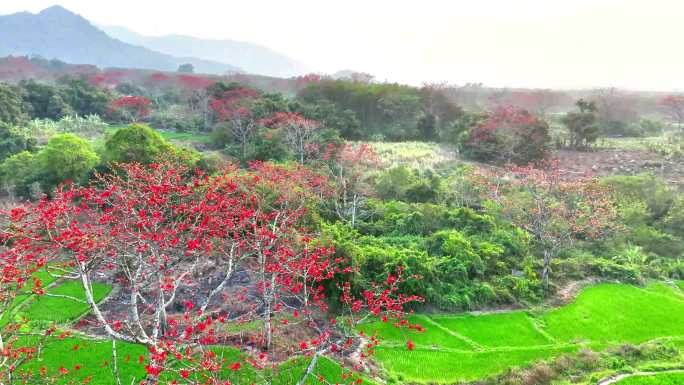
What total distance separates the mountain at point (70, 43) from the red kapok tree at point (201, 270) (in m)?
161

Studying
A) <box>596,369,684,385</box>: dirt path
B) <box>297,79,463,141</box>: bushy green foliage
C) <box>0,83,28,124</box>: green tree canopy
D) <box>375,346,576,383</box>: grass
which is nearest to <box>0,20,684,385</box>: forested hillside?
<box>375,346,576,383</box>: grass

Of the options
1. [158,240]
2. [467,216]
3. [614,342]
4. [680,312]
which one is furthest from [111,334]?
[680,312]

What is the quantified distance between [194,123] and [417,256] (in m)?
32.6

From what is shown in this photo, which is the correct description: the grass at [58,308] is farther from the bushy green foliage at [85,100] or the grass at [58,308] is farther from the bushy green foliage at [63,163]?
the bushy green foliage at [85,100]

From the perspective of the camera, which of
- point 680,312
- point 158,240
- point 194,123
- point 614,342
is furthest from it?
point 194,123

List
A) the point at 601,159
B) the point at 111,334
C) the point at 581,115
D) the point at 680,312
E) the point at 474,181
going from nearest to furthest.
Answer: the point at 111,334 < the point at 680,312 < the point at 474,181 < the point at 601,159 < the point at 581,115

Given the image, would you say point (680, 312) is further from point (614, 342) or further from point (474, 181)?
point (474, 181)

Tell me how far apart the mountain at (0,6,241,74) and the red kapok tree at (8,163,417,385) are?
16120cm

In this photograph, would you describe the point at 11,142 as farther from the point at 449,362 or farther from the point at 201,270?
the point at 449,362

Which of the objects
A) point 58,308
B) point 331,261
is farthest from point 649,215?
point 58,308

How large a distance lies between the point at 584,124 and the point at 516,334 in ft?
90.1

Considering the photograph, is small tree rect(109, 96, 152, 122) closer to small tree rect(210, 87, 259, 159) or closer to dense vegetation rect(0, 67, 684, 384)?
small tree rect(210, 87, 259, 159)

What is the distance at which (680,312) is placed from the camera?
42.9ft

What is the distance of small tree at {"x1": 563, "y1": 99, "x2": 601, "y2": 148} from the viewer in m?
32.8
